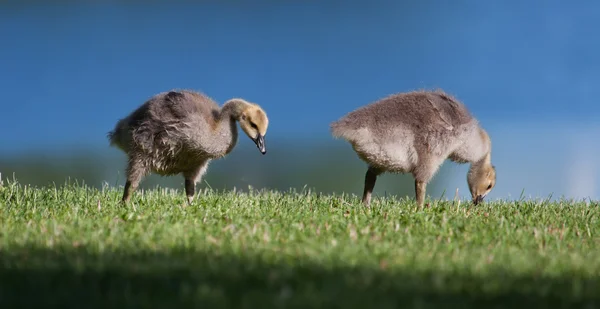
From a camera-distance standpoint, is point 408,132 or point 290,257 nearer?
point 290,257

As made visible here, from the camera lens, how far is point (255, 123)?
29.7ft

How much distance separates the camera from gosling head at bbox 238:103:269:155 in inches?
356

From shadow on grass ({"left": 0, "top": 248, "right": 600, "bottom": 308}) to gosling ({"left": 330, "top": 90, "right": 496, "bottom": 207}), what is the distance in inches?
170

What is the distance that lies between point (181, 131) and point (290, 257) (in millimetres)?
4045

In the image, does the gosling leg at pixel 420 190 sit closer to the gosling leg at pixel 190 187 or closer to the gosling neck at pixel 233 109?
the gosling neck at pixel 233 109

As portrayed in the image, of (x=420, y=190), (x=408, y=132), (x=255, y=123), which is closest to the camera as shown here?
(x=255, y=123)

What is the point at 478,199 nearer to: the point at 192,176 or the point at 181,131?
the point at 192,176

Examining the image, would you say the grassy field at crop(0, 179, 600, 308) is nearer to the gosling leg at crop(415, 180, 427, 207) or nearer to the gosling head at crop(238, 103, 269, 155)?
the gosling leg at crop(415, 180, 427, 207)

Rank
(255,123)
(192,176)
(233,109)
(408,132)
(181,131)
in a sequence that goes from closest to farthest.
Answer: (181,131), (255,123), (233,109), (408,132), (192,176)

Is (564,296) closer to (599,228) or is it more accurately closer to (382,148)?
(599,228)

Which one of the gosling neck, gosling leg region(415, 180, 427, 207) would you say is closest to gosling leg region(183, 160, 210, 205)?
the gosling neck

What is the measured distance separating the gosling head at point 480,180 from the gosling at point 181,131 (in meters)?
4.36

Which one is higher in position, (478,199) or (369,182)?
(478,199)

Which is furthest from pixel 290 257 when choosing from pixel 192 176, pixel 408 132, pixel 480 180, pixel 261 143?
pixel 480 180
